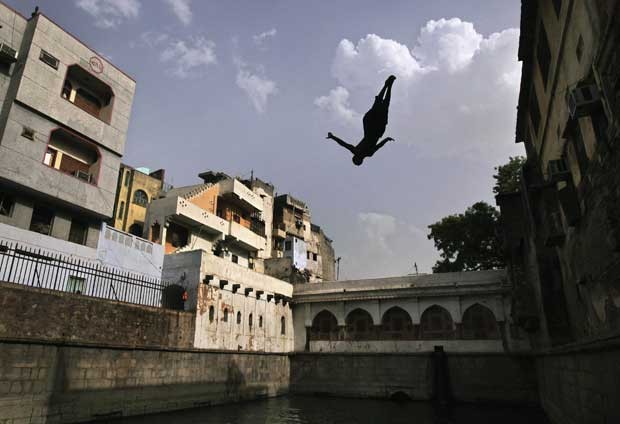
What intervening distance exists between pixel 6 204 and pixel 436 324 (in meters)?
21.5

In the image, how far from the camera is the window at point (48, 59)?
17188 mm

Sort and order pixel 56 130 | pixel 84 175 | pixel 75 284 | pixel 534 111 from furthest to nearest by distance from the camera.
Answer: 1. pixel 84 175
2. pixel 56 130
3. pixel 75 284
4. pixel 534 111

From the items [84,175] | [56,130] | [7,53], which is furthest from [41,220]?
[7,53]

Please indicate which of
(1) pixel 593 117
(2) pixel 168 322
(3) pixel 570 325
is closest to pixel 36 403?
(2) pixel 168 322

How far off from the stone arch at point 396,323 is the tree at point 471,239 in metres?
7.20

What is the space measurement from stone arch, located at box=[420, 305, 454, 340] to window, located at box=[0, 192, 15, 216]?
20.7 m

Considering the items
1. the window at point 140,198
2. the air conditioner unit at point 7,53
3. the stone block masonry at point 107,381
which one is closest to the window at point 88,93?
the air conditioner unit at point 7,53

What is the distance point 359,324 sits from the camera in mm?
25719

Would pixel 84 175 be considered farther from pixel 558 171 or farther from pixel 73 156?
pixel 558 171

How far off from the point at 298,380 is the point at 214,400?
7579 mm

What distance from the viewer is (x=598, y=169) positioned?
8430 mm

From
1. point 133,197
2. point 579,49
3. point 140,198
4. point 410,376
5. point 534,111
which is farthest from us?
point 140,198

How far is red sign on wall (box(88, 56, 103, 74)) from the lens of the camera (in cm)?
1950

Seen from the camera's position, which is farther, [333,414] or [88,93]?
[88,93]
